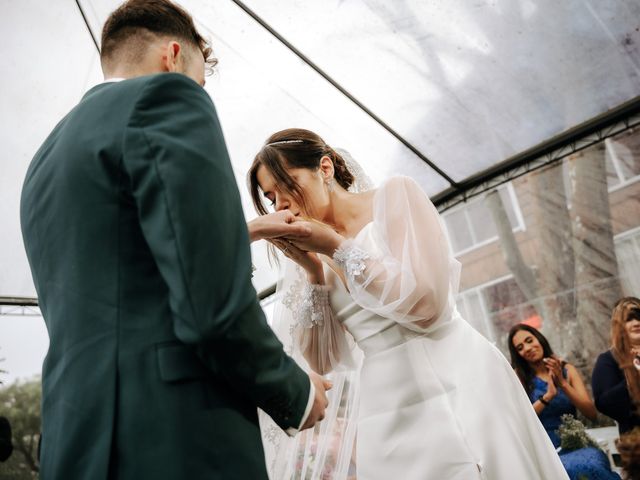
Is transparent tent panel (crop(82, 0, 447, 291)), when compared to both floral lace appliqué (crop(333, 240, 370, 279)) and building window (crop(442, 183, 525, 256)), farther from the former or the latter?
floral lace appliqué (crop(333, 240, 370, 279))

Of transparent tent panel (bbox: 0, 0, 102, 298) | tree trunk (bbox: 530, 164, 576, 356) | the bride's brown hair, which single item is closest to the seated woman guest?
the bride's brown hair

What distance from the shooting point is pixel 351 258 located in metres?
1.70

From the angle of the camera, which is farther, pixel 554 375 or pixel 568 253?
pixel 568 253

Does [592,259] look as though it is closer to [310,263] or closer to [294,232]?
[310,263]

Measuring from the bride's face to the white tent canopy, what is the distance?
62.1 inches

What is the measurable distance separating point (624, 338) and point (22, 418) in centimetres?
829

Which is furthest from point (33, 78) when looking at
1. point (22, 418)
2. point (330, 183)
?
point (22, 418)

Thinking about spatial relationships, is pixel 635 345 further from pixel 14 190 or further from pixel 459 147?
pixel 14 190

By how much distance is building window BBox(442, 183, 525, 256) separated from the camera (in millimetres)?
4902

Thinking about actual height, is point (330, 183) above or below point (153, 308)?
above

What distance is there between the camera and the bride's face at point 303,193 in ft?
7.07

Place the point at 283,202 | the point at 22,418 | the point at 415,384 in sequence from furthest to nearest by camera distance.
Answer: the point at 22,418, the point at 283,202, the point at 415,384

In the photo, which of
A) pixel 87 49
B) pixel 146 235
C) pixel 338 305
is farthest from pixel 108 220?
pixel 87 49

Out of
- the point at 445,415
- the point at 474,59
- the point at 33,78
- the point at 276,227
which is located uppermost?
the point at 33,78
